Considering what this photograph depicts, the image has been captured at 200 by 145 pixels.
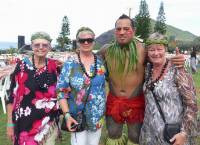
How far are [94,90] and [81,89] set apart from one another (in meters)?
0.14

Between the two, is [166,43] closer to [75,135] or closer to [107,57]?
[107,57]

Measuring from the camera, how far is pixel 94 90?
416 cm

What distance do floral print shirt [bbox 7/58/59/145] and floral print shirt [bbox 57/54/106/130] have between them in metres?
0.18

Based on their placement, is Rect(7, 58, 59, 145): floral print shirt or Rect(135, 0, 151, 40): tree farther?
Rect(135, 0, 151, 40): tree

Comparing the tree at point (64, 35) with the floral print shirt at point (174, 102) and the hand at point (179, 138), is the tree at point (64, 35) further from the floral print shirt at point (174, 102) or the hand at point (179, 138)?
the hand at point (179, 138)

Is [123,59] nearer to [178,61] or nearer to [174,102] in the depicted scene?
[178,61]

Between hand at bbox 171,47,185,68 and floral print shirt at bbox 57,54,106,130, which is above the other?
hand at bbox 171,47,185,68

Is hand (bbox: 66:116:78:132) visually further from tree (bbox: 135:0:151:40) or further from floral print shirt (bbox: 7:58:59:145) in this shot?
tree (bbox: 135:0:151:40)

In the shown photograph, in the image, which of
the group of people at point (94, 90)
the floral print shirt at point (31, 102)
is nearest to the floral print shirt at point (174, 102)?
the group of people at point (94, 90)

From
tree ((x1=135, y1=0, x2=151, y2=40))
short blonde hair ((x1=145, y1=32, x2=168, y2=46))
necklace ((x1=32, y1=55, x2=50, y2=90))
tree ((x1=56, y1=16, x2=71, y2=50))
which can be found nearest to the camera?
short blonde hair ((x1=145, y1=32, x2=168, y2=46))

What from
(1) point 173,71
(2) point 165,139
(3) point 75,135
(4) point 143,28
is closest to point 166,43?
(1) point 173,71

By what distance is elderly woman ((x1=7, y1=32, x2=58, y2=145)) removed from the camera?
421 cm

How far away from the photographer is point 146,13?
2178 inches

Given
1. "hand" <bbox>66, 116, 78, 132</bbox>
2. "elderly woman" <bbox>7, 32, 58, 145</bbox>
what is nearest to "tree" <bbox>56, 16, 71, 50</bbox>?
Result: "elderly woman" <bbox>7, 32, 58, 145</bbox>
